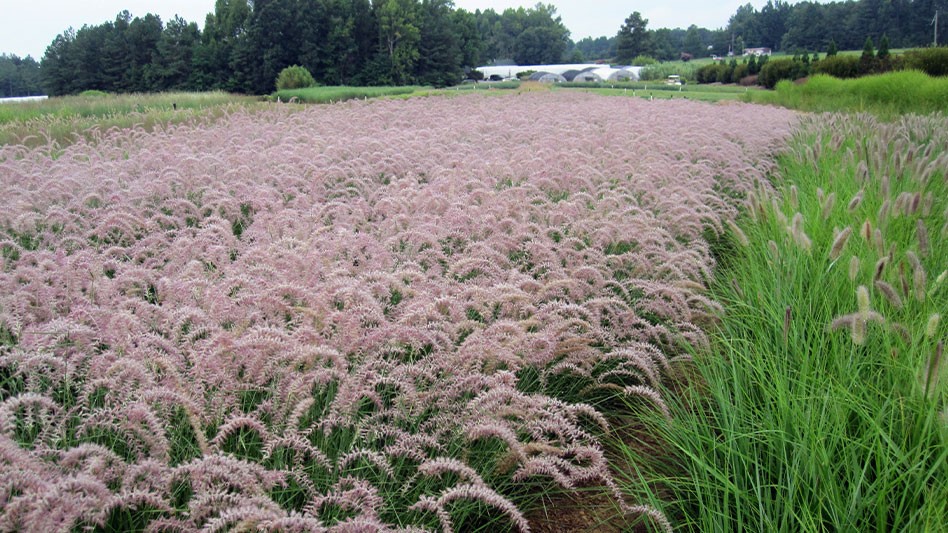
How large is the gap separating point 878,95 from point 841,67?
13.8m

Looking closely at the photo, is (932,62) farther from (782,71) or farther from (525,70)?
(525,70)

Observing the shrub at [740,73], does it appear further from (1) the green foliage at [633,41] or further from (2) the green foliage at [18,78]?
(2) the green foliage at [18,78]

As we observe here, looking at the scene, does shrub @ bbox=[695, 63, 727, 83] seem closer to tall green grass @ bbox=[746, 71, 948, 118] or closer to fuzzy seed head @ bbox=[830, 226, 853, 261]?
tall green grass @ bbox=[746, 71, 948, 118]

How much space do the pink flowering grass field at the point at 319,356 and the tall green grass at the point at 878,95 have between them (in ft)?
37.5


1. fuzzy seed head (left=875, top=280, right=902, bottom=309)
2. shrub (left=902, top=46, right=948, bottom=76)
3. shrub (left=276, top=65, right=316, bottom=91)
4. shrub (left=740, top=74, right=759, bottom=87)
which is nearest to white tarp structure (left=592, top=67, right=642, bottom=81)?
shrub (left=740, top=74, right=759, bottom=87)

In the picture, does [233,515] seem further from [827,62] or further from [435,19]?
[435,19]

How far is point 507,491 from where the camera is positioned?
8.70 feet

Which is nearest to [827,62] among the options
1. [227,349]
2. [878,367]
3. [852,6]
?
[878,367]

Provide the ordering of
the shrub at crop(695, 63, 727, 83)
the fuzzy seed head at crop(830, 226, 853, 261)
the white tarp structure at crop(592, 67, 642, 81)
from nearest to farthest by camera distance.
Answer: the fuzzy seed head at crop(830, 226, 853, 261) < the shrub at crop(695, 63, 727, 83) < the white tarp structure at crop(592, 67, 642, 81)

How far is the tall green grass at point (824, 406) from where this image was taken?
2.05 metres

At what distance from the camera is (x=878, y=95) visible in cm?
1694

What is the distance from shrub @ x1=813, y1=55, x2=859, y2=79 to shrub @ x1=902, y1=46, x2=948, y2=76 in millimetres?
5306

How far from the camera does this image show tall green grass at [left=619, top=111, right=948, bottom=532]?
6.73ft

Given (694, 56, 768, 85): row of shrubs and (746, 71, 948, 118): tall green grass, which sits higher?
(694, 56, 768, 85): row of shrubs
